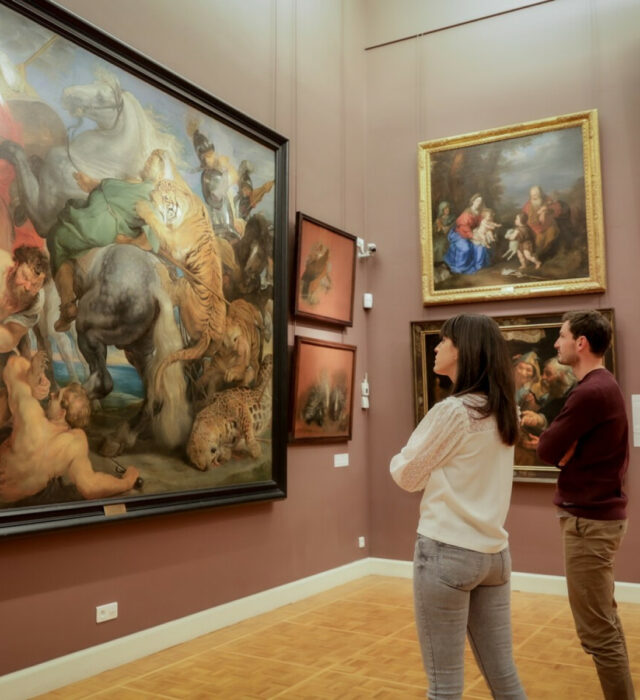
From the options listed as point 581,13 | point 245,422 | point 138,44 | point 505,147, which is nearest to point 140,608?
point 245,422

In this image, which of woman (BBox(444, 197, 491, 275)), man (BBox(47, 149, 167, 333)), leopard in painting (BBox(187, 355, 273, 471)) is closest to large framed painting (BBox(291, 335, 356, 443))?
leopard in painting (BBox(187, 355, 273, 471))

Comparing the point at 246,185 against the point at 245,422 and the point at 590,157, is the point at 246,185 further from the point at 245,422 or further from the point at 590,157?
the point at 590,157

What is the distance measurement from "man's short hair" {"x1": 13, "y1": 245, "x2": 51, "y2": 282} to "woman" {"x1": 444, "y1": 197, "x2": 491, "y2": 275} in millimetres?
5795

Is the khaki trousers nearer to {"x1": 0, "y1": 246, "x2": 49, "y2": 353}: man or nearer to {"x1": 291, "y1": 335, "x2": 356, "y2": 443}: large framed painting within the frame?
{"x1": 0, "y1": 246, "x2": 49, "y2": 353}: man

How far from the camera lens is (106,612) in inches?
243

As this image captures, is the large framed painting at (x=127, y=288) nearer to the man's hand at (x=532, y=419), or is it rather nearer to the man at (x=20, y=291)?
the man at (x=20, y=291)

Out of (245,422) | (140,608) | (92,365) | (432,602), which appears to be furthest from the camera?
(245,422)

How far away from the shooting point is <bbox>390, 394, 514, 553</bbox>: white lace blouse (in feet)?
10.2

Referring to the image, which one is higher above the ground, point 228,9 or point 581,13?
point 581,13

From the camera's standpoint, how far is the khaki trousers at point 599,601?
4051 millimetres

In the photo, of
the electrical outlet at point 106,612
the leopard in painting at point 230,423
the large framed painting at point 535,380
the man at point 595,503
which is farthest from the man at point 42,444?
the large framed painting at point 535,380

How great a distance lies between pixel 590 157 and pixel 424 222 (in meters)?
2.24

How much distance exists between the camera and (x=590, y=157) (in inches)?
365

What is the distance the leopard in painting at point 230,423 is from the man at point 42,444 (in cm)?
114
